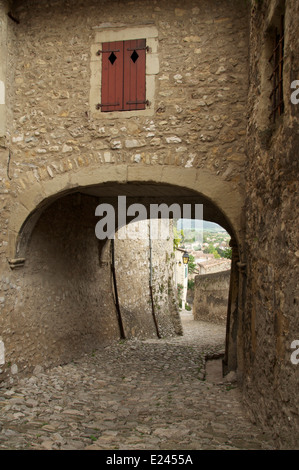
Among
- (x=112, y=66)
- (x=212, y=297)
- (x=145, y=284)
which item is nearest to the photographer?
(x=112, y=66)

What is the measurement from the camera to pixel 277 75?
3773 millimetres

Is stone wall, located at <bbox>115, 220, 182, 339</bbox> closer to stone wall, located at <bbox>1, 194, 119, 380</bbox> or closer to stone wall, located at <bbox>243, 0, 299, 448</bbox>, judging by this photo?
stone wall, located at <bbox>1, 194, 119, 380</bbox>

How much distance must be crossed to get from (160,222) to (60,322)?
22.5 feet

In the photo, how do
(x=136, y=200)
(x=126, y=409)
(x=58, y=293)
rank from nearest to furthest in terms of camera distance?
(x=126, y=409)
(x=58, y=293)
(x=136, y=200)

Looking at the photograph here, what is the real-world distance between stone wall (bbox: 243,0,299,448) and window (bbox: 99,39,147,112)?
144cm

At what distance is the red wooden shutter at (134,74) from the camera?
520 cm

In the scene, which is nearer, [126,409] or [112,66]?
[126,409]

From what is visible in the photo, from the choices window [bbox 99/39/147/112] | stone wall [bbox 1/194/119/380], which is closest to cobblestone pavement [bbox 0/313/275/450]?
stone wall [bbox 1/194/119/380]

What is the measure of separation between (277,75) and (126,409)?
146 inches

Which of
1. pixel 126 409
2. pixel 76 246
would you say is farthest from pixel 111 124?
pixel 126 409

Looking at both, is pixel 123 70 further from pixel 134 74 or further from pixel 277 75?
pixel 277 75

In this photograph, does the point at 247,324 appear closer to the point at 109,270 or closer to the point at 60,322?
the point at 60,322

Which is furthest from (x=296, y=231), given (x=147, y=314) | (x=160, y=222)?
(x=160, y=222)

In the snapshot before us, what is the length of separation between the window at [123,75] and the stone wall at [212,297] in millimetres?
9022
